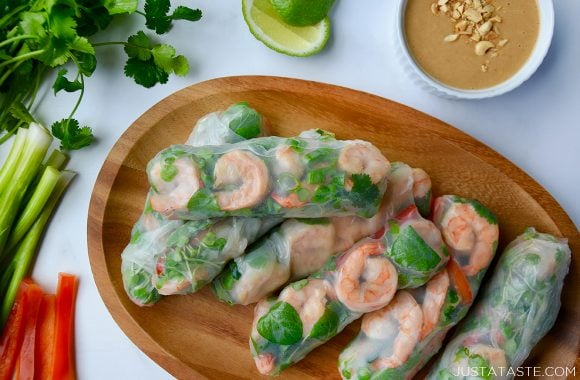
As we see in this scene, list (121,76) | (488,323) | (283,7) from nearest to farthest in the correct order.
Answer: (488,323), (283,7), (121,76)

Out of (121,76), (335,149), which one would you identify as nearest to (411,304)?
(335,149)

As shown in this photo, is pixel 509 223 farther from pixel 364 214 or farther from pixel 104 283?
pixel 104 283

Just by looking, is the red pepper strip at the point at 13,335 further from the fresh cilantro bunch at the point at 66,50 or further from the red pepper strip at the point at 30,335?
the fresh cilantro bunch at the point at 66,50

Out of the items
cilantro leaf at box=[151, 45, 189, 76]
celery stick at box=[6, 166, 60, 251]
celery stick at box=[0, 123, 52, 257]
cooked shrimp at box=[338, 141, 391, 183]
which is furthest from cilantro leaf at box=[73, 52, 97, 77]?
cooked shrimp at box=[338, 141, 391, 183]

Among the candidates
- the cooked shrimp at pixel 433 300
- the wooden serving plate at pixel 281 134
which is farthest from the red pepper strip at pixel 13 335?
the cooked shrimp at pixel 433 300

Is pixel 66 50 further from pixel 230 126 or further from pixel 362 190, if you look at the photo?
pixel 362 190

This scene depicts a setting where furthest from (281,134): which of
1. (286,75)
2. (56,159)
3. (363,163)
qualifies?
(56,159)
